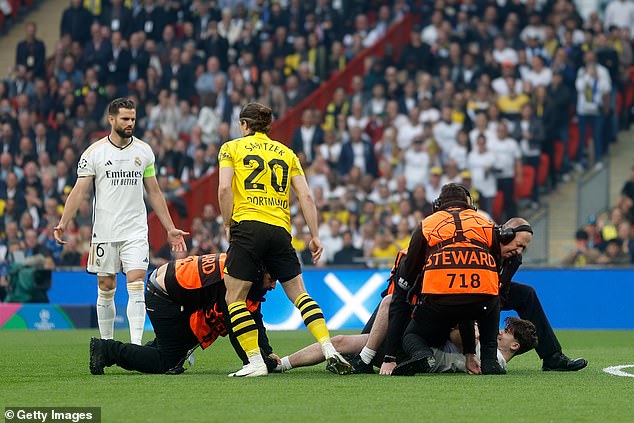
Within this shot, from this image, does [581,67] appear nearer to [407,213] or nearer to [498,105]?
[498,105]

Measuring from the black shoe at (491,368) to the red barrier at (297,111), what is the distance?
12.6m

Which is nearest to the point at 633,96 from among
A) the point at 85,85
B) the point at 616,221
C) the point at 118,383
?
the point at 616,221

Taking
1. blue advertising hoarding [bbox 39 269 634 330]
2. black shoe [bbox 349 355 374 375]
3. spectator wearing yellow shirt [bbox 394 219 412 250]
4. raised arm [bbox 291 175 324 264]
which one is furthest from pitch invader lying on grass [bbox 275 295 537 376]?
spectator wearing yellow shirt [bbox 394 219 412 250]

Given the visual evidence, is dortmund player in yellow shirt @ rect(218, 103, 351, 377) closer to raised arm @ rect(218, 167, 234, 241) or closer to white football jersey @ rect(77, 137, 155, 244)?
raised arm @ rect(218, 167, 234, 241)

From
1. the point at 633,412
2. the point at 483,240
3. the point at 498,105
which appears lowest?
the point at 633,412

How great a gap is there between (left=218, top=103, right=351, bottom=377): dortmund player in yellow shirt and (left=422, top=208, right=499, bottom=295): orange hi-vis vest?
0.86 m

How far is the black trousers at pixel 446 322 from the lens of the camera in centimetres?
954

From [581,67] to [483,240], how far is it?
1390 centimetres

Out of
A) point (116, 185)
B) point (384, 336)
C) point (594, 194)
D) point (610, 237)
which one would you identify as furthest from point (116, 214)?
point (594, 194)

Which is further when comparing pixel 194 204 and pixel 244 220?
pixel 194 204

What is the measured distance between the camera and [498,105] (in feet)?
74.8

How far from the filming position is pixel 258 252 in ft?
31.5

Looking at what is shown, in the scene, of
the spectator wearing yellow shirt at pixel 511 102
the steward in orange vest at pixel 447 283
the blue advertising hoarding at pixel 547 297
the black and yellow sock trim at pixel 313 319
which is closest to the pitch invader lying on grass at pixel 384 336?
the steward in orange vest at pixel 447 283

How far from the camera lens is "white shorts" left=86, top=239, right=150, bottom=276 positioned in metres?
11.6
